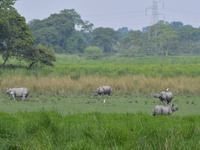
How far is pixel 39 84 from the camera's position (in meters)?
16.1

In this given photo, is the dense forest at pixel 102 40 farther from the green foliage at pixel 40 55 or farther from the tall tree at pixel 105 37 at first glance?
the green foliage at pixel 40 55

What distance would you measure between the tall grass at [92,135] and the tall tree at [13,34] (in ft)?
61.1

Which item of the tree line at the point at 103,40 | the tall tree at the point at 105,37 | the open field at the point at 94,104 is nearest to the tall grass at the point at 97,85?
the open field at the point at 94,104

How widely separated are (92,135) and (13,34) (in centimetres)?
2064

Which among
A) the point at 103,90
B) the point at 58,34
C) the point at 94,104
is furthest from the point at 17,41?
the point at 58,34

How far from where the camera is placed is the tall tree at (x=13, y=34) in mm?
23652

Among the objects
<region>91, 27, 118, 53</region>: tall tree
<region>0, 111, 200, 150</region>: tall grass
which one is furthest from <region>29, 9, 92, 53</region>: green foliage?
<region>0, 111, 200, 150</region>: tall grass

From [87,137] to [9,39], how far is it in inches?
809

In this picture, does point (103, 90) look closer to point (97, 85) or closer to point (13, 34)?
point (97, 85)

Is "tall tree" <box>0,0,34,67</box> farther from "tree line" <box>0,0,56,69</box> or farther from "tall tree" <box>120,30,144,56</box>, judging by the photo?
"tall tree" <box>120,30,144,56</box>

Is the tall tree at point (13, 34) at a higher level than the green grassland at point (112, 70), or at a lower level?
higher

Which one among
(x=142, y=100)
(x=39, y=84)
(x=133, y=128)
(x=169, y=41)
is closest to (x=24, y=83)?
(x=39, y=84)

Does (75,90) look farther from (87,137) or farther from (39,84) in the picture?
(87,137)

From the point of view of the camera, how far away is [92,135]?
4906mm
